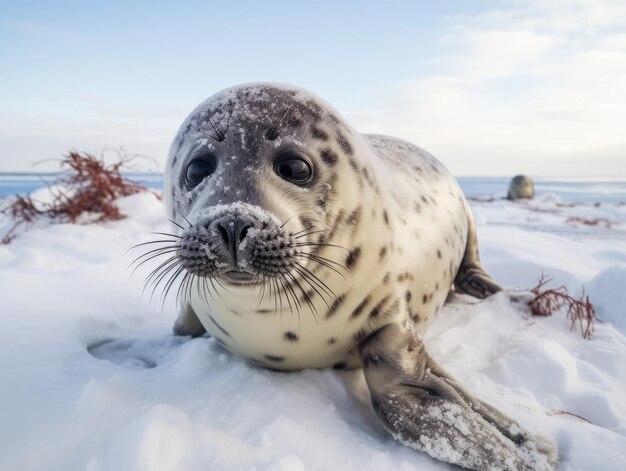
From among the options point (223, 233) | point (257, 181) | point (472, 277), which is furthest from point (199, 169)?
point (472, 277)

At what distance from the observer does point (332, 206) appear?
54.9 inches

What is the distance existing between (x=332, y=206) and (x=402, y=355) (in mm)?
545

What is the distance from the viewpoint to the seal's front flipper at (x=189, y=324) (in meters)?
1.97

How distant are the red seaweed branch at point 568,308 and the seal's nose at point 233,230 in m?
1.86

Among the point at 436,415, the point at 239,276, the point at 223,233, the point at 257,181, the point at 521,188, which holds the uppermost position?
the point at 257,181

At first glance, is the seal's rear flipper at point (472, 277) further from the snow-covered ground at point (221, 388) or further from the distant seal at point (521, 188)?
the distant seal at point (521, 188)

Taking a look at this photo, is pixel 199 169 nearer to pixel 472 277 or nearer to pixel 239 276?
pixel 239 276

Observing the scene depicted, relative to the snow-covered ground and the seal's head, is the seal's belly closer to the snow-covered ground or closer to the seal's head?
the snow-covered ground

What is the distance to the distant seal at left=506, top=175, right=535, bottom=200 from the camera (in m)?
12.7

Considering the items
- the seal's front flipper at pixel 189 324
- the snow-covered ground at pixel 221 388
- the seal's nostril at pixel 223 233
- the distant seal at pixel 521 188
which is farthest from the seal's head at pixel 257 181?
the distant seal at pixel 521 188

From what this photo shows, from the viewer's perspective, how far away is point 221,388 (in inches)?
55.7

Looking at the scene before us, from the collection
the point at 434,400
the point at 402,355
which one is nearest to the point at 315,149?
the point at 402,355

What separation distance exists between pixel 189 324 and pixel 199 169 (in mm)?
846

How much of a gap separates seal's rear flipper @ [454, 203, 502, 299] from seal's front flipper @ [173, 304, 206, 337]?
1.64 meters
